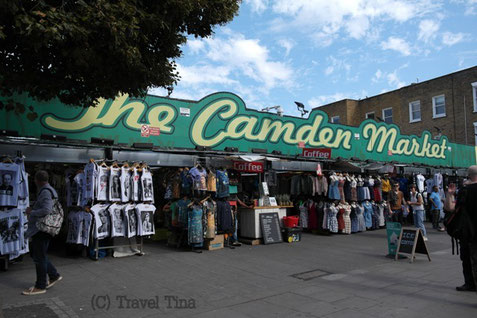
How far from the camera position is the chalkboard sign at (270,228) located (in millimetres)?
10852

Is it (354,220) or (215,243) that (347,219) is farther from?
(215,243)

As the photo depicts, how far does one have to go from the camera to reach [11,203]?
23.4 ft

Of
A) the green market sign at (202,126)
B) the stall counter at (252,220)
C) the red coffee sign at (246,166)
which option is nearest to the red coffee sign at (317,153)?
the green market sign at (202,126)

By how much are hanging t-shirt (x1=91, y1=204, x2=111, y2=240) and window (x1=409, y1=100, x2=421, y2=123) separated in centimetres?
2479

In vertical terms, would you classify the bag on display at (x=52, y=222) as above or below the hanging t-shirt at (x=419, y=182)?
below

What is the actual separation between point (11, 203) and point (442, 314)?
24.2ft

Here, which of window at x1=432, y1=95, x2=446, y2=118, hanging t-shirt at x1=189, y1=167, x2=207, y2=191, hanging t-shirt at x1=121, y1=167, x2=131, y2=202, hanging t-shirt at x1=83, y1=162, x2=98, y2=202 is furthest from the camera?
Result: window at x1=432, y1=95, x2=446, y2=118

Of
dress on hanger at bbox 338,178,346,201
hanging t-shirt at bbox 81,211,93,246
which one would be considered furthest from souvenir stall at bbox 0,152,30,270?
dress on hanger at bbox 338,178,346,201

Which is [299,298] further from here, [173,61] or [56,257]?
[56,257]

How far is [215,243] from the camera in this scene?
9.91 meters

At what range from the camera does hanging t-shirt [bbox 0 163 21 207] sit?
704 centimetres

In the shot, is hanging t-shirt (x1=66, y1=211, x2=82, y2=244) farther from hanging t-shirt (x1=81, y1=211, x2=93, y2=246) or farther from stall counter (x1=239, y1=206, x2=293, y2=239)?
stall counter (x1=239, y1=206, x2=293, y2=239)

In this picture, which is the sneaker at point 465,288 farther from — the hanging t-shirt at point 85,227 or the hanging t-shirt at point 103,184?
the hanging t-shirt at point 85,227

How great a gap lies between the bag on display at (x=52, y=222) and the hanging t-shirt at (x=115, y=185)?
94.8 inches
